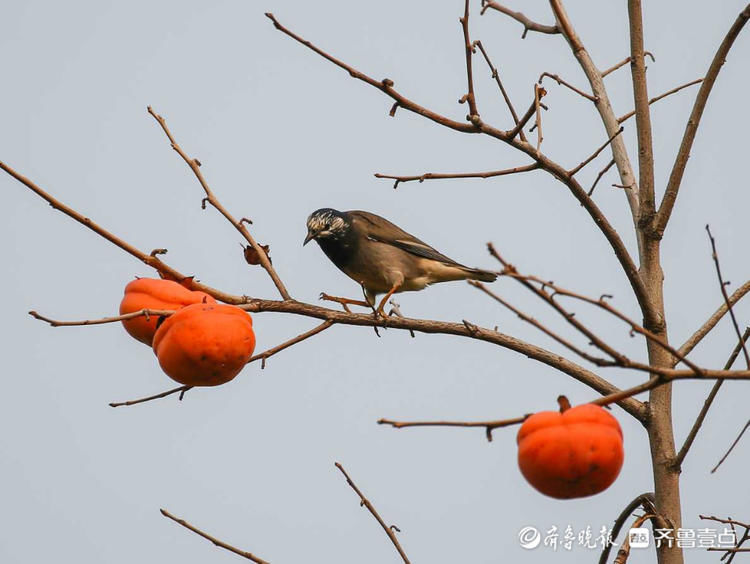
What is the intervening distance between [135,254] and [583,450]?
6.64ft

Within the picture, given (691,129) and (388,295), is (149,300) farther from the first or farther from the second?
(388,295)

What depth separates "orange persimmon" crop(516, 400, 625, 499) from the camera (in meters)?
3.02

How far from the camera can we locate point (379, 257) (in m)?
7.61

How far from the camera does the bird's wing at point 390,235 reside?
7.86m

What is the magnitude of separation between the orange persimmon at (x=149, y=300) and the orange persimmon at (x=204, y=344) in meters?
0.18

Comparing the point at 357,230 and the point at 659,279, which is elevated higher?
the point at 357,230

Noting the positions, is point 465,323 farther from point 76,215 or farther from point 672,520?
point 76,215

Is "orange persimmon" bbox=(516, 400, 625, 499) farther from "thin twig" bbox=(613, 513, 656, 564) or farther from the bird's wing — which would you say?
the bird's wing

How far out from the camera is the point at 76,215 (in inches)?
151

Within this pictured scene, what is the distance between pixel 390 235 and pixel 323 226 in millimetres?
561

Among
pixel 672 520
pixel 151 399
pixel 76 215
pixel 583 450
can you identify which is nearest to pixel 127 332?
pixel 151 399

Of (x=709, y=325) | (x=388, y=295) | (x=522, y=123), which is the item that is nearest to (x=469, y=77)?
(x=522, y=123)

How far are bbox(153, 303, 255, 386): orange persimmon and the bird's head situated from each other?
3.87 meters

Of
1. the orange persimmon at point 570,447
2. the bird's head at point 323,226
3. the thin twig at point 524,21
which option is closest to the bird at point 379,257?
the bird's head at point 323,226
